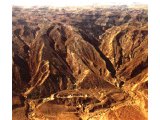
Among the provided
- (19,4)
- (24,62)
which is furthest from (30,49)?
(19,4)

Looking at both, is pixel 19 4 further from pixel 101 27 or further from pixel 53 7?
pixel 101 27

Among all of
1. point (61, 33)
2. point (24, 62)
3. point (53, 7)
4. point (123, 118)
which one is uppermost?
point (53, 7)

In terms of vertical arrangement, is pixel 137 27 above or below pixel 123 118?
above

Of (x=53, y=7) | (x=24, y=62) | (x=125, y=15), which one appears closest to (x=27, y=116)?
(x=24, y=62)
